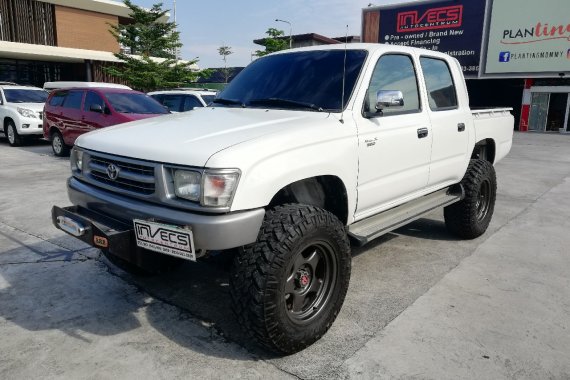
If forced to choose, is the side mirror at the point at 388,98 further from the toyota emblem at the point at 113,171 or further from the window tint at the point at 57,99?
the window tint at the point at 57,99

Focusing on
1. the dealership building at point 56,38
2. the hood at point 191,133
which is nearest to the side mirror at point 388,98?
the hood at point 191,133

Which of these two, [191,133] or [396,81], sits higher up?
[396,81]

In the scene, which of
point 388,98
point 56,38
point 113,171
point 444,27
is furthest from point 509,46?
point 56,38

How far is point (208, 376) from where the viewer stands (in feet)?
8.37

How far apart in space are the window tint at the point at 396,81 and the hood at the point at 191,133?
22.8 inches

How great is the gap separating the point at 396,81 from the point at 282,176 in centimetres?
176

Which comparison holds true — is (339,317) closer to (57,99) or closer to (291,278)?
(291,278)

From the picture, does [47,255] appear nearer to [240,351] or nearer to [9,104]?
[240,351]

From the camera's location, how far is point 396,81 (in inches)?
151

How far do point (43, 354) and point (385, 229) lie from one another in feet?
8.10

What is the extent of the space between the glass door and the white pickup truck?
23258 mm

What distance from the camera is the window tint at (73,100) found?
1051 centimetres

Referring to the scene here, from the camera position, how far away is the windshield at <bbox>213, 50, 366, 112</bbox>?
11.2ft

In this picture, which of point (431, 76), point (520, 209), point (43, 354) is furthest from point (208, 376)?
point (520, 209)
